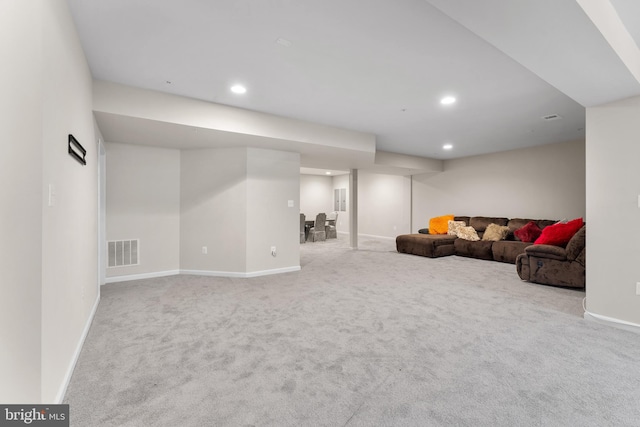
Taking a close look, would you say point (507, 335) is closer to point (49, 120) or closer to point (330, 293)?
point (330, 293)

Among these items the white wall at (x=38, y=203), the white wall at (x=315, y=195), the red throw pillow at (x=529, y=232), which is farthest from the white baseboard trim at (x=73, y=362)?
the white wall at (x=315, y=195)

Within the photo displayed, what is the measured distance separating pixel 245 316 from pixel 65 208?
1.85 meters

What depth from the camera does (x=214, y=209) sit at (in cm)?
500

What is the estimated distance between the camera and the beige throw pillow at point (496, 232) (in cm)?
656

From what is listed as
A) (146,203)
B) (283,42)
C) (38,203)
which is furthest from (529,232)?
(38,203)

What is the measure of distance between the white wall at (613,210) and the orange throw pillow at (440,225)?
4577 mm

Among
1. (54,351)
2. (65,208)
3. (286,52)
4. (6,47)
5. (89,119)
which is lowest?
(54,351)

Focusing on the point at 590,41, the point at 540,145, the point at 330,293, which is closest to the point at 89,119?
the point at 330,293

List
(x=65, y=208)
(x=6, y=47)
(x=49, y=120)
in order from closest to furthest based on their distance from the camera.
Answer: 1. (x=6, y=47)
2. (x=49, y=120)
3. (x=65, y=208)

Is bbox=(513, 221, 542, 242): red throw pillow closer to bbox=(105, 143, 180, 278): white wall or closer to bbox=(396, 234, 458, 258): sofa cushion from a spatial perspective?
bbox=(396, 234, 458, 258): sofa cushion

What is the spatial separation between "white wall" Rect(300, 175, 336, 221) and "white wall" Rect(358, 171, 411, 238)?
1643 millimetres

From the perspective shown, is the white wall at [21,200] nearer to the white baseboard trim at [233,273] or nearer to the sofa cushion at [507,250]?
the white baseboard trim at [233,273]

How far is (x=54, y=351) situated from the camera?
1712 mm

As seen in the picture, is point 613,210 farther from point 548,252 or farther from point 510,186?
point 510,186
